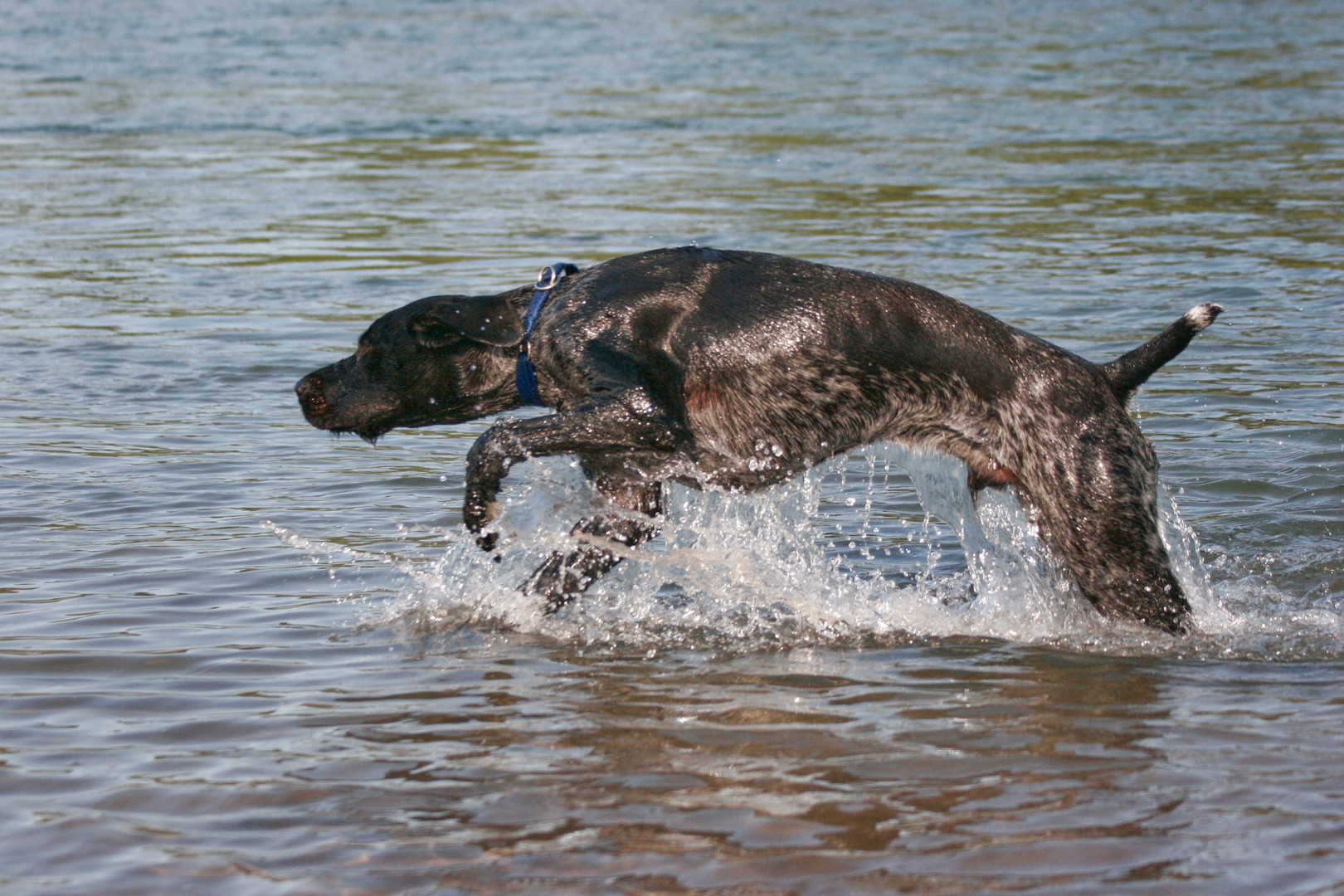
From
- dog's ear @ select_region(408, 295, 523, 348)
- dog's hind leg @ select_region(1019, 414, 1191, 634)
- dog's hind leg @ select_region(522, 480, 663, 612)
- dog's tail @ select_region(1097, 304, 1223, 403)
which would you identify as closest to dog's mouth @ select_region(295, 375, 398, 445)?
dog's ear @ select_region(408, 295, 523, 348)

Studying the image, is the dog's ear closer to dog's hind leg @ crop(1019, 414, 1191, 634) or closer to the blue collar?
the blue collar

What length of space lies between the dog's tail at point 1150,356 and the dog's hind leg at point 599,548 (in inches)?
61.2

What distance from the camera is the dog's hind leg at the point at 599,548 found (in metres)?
5.48

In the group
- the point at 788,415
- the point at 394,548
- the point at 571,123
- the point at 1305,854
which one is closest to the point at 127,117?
the point at 571,123

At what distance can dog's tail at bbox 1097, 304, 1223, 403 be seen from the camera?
5.23m

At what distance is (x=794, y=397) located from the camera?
5.37m

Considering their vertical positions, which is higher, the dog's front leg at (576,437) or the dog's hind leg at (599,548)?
the dog's front leg at (576,437)

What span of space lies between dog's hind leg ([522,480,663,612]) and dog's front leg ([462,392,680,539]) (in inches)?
9.3

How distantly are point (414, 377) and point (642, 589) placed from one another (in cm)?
111

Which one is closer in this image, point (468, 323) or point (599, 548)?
point (599, 548)

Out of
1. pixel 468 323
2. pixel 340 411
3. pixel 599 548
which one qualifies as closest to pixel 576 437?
pixel 599 548

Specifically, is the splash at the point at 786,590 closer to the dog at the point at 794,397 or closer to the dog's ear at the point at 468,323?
the dog at the point at 794,397

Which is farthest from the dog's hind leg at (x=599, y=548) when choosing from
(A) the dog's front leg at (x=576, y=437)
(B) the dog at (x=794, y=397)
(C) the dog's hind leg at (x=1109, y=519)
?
(C) the dog's hind leg at (x=1109, y=519)

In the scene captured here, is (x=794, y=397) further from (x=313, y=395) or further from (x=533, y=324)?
(x=313, y=395)
